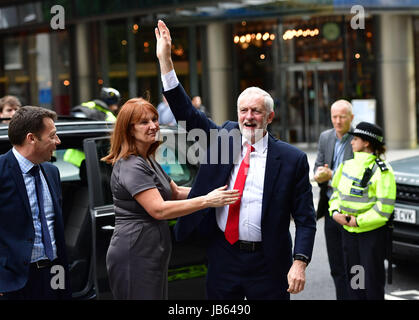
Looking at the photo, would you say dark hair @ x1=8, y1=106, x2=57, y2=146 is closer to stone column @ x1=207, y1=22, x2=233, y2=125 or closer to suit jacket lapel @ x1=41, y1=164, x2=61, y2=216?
suit jacket lapel @ x1=41, y1=164, x2=61, y2=216

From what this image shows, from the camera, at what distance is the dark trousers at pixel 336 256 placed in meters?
5.78

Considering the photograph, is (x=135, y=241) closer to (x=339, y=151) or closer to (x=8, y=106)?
(x=339, y=151)

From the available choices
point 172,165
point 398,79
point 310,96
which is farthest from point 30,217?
point 310,96

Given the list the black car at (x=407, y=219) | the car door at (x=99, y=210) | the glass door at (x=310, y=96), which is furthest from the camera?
the glass door at (x=310, y=96)

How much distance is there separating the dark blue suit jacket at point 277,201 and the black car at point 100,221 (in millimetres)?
996

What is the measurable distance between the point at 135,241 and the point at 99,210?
104 cm

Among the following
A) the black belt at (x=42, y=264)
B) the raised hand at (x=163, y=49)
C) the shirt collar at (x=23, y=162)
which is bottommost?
the black belt at (x=42, y=264)

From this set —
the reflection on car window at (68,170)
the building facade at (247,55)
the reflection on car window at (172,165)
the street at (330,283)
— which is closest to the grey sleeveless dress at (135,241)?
the reflection on car window at (172,165)

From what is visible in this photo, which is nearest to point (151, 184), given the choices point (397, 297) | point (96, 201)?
point (96, 201)

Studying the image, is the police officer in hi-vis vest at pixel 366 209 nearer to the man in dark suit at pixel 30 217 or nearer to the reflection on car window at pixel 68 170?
the man in dark suit at pixel 30 217

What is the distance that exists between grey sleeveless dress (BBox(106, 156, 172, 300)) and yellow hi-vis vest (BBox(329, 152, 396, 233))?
1.82 m

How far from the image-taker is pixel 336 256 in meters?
5.86

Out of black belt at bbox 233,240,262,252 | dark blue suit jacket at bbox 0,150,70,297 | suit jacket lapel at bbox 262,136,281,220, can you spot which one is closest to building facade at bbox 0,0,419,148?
dark blue suit jacket at bbox 0,150,70,297

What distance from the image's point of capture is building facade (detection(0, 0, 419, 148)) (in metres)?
19.6
